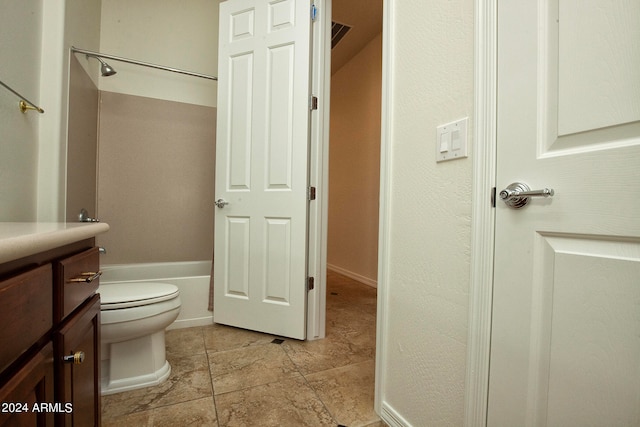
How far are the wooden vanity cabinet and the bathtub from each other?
1156mm

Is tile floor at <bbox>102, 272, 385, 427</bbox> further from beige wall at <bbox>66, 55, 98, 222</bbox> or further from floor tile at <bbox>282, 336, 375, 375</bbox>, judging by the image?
beige wall at <bbox>66, 55, 98, 222</bbox>

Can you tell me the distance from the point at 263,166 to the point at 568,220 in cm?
160

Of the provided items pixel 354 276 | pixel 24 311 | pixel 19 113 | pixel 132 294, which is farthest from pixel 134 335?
pixel 354 276

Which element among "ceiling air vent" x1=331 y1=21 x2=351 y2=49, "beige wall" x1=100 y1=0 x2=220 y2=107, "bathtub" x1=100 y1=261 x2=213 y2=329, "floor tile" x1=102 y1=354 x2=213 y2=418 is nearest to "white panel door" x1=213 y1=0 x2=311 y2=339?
"bathtub" x1=100 y1=261 x2=213 y2=329

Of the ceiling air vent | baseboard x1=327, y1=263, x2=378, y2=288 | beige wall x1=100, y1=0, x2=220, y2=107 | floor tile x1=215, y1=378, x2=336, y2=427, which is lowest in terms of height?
floor tile x1=215, y1=378, x2=336, y2=427

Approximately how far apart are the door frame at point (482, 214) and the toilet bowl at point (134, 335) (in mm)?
1273

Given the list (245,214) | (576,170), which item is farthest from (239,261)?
(576,170)

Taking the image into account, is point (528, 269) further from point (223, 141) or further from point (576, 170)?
point (223, 141)

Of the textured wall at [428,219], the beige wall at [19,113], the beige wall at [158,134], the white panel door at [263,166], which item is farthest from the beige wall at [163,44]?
the textured wall at [428,219]

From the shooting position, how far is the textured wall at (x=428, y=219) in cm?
82

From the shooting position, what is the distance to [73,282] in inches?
25.3

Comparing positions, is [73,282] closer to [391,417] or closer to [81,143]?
[391,417]

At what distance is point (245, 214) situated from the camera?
191 centimetres

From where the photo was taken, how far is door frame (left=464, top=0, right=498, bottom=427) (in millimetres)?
739
